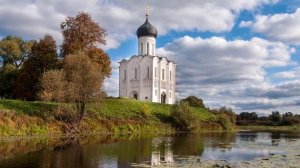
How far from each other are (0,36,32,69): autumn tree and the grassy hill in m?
22.8

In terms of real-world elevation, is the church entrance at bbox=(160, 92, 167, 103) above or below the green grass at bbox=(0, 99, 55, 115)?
above

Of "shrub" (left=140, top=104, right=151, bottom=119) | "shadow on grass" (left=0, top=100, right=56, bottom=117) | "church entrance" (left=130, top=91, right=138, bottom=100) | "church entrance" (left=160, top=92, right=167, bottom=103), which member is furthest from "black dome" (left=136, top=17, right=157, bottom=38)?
"shadow on grass" (left=0, top=100, right=56, bottom=117)

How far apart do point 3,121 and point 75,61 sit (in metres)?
9.65

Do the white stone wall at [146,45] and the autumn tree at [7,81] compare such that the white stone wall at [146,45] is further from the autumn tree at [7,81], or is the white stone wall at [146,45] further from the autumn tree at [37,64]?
the autumn tree at [37,64]

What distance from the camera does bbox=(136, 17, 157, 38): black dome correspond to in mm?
78688

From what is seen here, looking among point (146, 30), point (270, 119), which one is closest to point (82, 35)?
point (146, 30)

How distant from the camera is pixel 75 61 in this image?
41.3m

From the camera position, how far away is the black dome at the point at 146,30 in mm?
78688

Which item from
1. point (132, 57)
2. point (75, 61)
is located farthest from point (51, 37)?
point (132, 57)

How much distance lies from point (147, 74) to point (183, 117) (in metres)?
22.7

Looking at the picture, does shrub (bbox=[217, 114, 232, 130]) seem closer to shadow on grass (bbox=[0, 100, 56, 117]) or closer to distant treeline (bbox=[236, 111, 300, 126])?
shadow on grass (bbox=[0, 100, 56, 117])

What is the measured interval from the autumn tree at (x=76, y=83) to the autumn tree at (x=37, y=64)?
1066 cm

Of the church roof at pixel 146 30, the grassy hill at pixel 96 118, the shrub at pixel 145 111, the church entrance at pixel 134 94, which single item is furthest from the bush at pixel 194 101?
the shrub at pixel 145 111

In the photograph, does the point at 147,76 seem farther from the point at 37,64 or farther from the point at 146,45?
the point at 37,64
